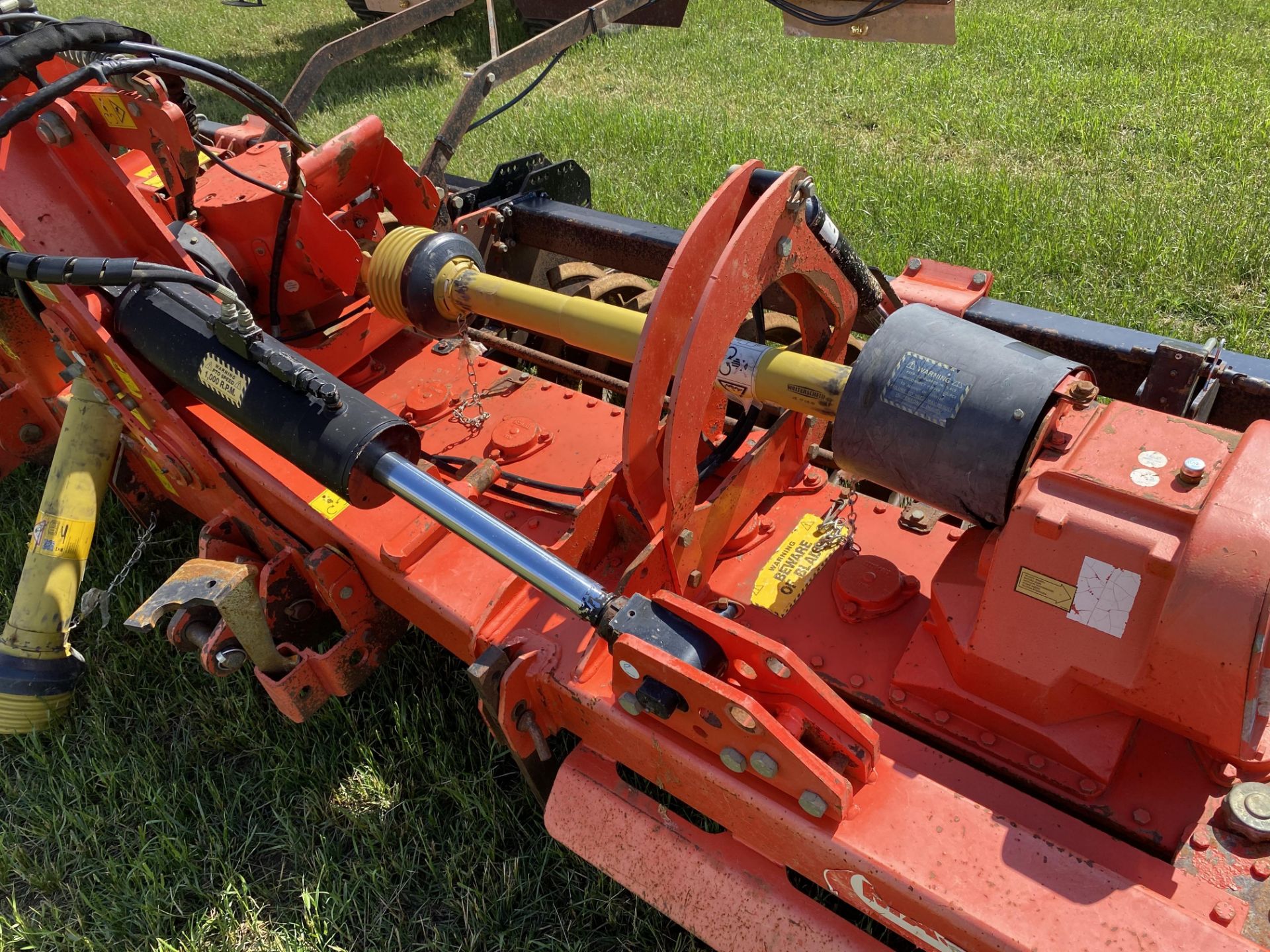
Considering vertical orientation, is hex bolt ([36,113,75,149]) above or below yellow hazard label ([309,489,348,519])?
above

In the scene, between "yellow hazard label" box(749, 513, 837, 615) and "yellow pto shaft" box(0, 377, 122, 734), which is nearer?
"yellow hazard label" box(749, 513, 837, 615)

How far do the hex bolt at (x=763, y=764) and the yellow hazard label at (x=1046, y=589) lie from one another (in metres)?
0.57

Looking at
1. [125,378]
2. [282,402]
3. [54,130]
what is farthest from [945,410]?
[54,130]

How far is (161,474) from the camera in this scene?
9.95 ft

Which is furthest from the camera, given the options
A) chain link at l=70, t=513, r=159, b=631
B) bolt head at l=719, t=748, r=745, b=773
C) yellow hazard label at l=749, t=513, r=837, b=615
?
chain link at l=70, t=513, r=159, b=631

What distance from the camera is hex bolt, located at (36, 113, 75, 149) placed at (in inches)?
93.4

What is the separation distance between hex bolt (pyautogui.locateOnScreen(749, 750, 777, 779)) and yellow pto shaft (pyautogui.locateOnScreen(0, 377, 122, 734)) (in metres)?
2.25

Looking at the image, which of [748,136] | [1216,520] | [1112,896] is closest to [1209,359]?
[1216,520]

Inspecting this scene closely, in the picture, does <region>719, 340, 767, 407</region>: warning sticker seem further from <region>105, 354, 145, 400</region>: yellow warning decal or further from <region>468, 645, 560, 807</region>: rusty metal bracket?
<region>105, 354, 145, 400</region>: yellow warning decal

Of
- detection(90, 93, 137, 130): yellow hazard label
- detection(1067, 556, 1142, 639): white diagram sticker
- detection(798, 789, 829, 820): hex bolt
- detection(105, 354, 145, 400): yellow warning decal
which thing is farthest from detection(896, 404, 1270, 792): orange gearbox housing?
detection(90, 93, 137, 130): yellow hazard label

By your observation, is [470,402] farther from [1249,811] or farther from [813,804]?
[1249,811]

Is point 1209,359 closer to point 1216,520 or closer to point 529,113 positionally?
point 1216,520

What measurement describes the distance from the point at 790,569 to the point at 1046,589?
801 millimetres

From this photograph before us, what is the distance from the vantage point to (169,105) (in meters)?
2.41
